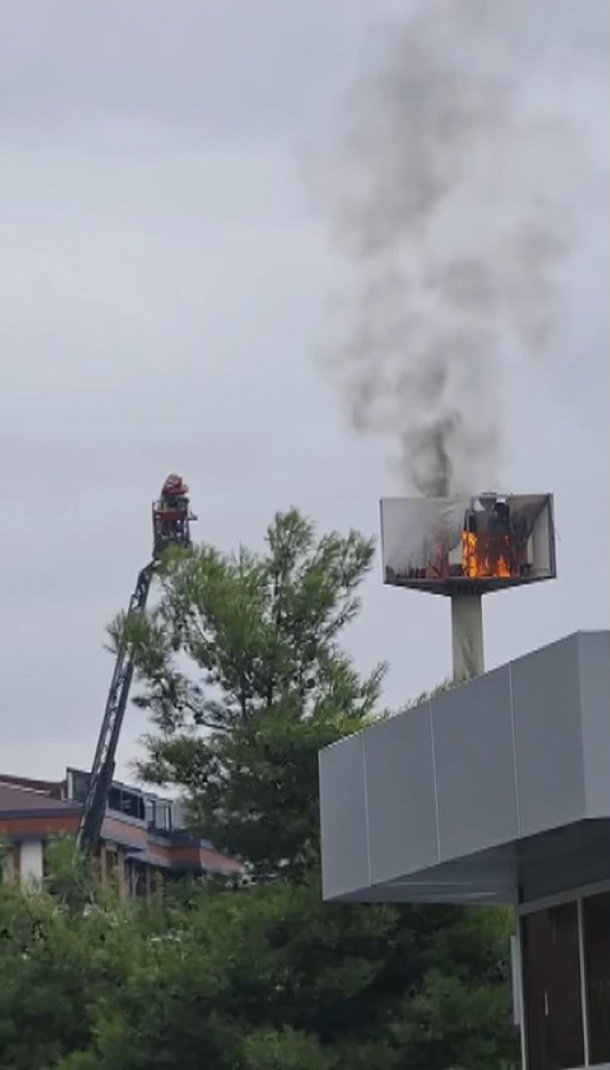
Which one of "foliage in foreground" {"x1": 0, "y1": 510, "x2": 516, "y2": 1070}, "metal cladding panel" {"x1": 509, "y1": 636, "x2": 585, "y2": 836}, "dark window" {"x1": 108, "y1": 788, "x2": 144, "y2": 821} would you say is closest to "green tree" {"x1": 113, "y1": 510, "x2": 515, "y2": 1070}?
"foliage in foreground" {"x1": 0, "y1": 510, "x2": 516, "y2": 1070}

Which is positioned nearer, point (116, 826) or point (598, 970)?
point (598, 970)

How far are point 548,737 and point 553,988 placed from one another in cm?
381

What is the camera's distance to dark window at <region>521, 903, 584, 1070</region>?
18.1 metres

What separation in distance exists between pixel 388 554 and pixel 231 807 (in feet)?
19.0

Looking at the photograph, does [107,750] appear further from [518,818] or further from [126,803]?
[518,818]

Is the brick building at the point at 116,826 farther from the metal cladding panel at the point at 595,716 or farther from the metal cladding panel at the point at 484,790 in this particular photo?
the metal cladding panel at the point at 595,716

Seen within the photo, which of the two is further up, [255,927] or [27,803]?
[27,803]

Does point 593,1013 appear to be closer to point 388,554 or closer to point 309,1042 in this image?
point 309,1042

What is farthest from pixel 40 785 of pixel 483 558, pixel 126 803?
pixel 483 558

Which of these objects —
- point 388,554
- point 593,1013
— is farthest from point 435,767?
point 388,554

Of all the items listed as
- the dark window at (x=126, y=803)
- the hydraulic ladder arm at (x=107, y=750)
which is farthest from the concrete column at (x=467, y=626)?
the dark window at (x=126, y=803)

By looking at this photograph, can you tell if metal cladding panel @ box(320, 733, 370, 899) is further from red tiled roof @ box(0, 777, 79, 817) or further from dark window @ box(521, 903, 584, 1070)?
red tiled roof @ box(0, 777, 79, 817)

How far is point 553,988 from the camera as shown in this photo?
733 inches

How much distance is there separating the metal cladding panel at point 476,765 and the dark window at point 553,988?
155 cm
